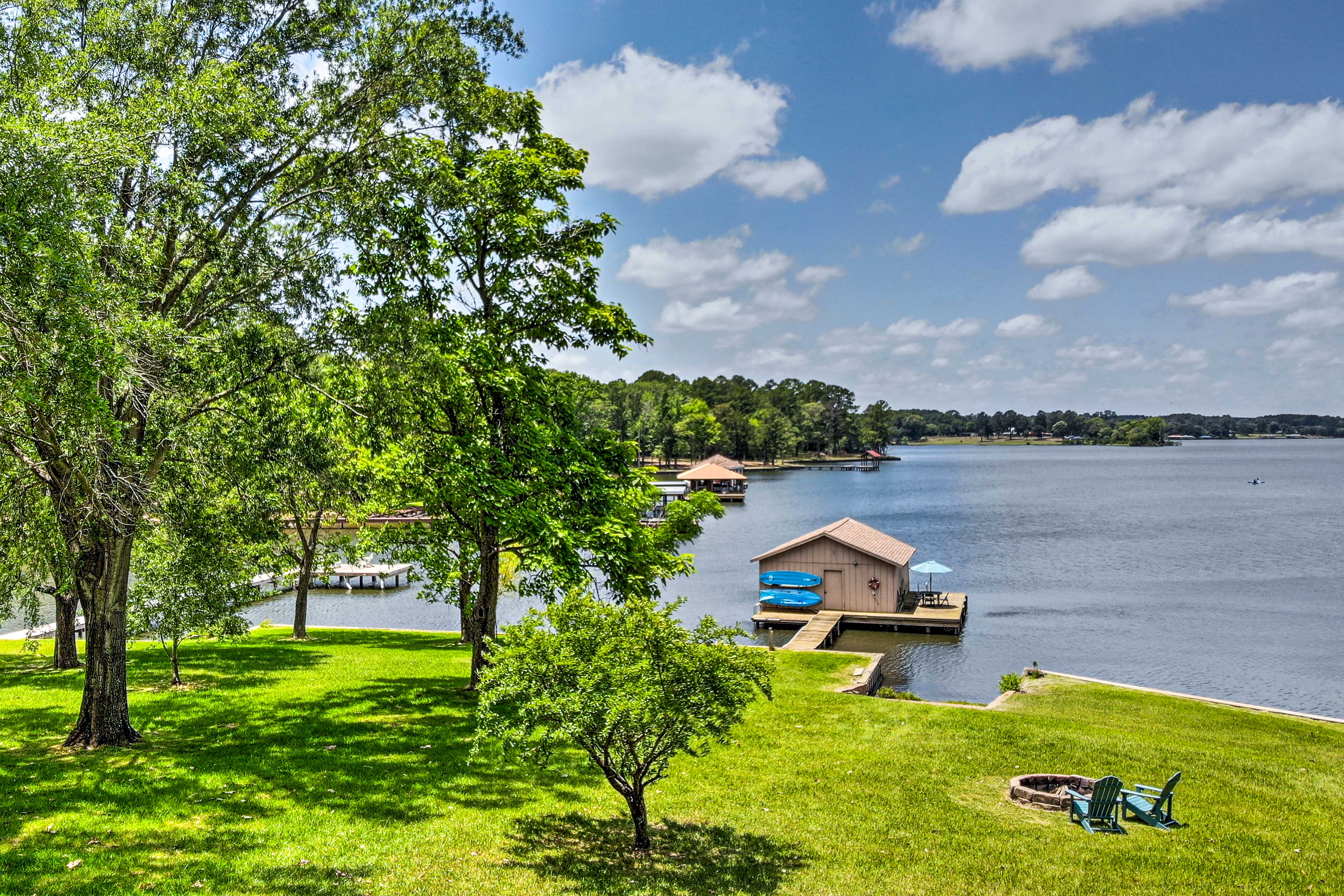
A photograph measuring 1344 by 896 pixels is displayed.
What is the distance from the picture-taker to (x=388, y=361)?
1370 cm

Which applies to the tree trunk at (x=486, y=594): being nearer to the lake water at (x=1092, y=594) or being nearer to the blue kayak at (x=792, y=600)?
the lake water at (x=1092, y=594)

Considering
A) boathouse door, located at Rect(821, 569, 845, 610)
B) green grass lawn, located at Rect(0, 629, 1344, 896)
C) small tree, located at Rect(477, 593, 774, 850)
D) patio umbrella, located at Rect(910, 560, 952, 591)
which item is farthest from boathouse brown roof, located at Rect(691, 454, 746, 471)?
small tree, located at Rect(477, 593, 774, 850)

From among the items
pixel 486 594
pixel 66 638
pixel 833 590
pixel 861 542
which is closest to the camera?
Result: pixel 486 594

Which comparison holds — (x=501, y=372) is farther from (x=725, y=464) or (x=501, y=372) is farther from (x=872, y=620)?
(x=725, y=464)

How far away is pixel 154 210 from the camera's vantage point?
1272 cm

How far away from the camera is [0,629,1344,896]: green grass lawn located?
9109 mm

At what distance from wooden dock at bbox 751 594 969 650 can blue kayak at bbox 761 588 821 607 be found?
1.14ft

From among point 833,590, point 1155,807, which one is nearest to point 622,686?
point 1155,807

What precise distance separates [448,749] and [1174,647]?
32.5 metres

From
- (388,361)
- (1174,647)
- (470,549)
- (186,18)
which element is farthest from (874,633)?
(186,18)

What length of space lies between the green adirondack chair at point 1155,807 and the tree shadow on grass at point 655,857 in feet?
17.5

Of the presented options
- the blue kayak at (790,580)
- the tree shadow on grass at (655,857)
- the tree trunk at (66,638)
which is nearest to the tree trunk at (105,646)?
the tree shadow on grass at (655,857)

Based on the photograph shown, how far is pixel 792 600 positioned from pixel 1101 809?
28.3 meters

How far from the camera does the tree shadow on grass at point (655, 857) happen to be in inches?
356
